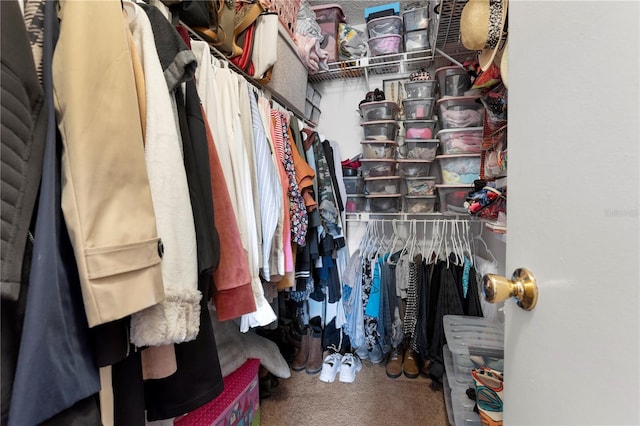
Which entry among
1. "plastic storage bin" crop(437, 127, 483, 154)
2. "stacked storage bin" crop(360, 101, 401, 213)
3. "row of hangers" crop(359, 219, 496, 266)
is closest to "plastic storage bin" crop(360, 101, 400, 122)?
"stacked storage bin" crop(360, 101, 401, 213)

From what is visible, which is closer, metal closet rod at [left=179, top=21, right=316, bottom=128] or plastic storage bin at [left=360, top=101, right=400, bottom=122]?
metal closet rod at [left=179, top=21, right=316, bottom=128]

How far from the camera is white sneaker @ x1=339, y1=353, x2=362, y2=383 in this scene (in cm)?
169

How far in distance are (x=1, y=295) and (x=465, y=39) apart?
49.5 inches

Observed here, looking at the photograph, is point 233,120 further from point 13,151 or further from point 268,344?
point 268,344

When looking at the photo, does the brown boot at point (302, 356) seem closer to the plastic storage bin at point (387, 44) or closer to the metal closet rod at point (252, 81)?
the metal closet rod at point (252, 81)

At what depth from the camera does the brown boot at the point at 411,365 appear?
1.70 m

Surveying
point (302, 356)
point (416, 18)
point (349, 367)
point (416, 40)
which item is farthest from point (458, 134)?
point (302, 356)

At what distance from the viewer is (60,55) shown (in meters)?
0.42

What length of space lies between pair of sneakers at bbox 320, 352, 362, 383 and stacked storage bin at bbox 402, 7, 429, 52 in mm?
1920

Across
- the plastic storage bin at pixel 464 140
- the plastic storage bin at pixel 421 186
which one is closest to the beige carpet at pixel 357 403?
the plastic storage bin at pixel 421 186

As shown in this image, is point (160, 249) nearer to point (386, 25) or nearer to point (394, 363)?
point (394, 363)

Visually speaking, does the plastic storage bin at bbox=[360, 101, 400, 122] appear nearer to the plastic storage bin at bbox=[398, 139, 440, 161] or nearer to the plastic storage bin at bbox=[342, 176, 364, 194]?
the plastic storage bin at bbox=[398, 139, 440, 161]

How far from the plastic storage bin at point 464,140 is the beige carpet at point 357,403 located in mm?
1330

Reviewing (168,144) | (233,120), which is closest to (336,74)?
(233,120)
